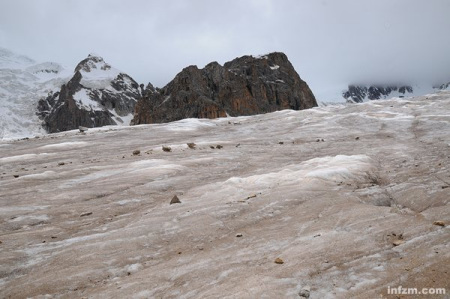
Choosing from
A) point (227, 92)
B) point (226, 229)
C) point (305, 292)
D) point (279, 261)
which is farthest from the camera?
point (227, 92)

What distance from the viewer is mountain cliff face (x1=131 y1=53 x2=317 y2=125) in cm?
15912

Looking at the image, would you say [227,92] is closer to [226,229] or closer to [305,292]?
[226,229]

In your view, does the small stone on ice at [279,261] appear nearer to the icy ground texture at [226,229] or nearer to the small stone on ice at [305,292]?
the icy ground texture at [226,229]

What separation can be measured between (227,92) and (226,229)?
537ft

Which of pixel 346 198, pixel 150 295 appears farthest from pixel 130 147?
pixel 150 295

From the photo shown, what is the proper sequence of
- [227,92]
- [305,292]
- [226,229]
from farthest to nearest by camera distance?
[227,92] → [226,229] → [305,292]

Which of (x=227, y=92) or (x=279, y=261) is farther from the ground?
(x=227, y=92)

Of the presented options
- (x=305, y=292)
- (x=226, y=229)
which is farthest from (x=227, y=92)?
(x=305, y=292)

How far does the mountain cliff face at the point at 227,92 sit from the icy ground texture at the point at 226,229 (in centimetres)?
13855

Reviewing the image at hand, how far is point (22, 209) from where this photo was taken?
13.0m

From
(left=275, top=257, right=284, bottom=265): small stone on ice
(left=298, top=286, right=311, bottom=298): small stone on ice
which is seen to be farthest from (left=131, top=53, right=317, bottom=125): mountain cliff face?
(left=298, top=286, right=311, bottom=298): small stone on ice

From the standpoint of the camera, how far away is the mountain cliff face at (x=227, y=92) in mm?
159125

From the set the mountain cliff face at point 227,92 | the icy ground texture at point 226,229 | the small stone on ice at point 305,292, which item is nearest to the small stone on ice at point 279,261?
the icy ground texture at point 226,229

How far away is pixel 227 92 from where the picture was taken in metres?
171
